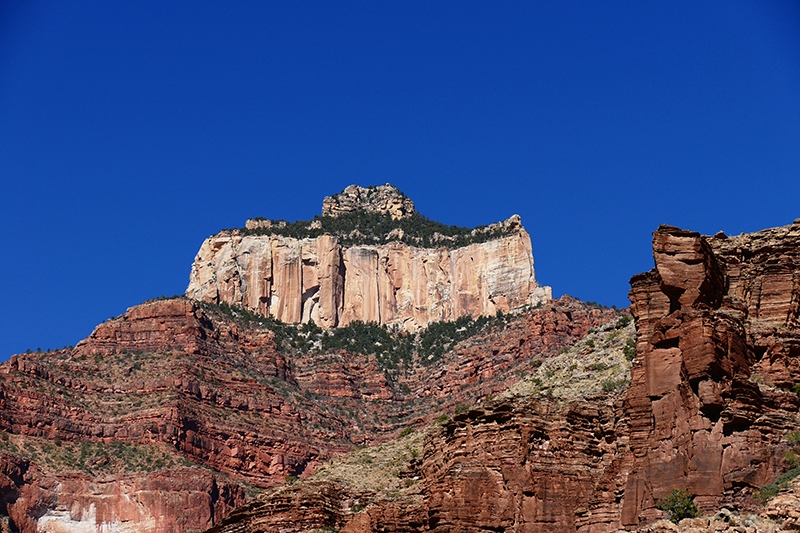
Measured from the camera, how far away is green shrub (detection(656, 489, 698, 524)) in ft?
163

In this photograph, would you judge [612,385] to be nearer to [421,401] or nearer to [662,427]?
[662,427]

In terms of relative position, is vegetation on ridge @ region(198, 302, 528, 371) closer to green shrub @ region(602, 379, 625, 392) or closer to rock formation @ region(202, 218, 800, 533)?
green shrub @ region(602, 379, 625, 392)

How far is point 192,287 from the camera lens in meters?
192

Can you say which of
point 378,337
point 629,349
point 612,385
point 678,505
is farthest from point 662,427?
point 378,337

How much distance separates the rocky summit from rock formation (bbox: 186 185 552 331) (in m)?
0.30

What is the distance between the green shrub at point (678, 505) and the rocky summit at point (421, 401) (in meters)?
0.24

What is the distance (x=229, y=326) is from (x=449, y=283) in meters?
36.5

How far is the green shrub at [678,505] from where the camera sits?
49688 mm

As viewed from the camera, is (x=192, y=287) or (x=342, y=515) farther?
(x=192, y=287)

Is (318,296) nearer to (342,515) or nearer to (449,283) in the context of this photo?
(449,283)

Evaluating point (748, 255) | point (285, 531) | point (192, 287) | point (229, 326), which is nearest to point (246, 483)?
point (229, 326)

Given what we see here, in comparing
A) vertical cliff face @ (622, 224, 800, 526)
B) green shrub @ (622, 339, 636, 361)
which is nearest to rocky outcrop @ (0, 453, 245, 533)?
green shrub @ (622, 339, 636, 361)

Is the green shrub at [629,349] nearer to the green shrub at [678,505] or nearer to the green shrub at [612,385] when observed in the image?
the green shrub at [612,385]

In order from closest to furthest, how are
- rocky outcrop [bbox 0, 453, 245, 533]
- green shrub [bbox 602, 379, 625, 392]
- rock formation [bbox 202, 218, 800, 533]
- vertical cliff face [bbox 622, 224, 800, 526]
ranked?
vertical cliff face [bbox 622, 224, 800, 526]
rock formation [bbox 202, 218, 800, 533]
green shrub [bbox 602, 379, 625, 392]
rocky outcrop [bbox 0, 453, 245, 533]
